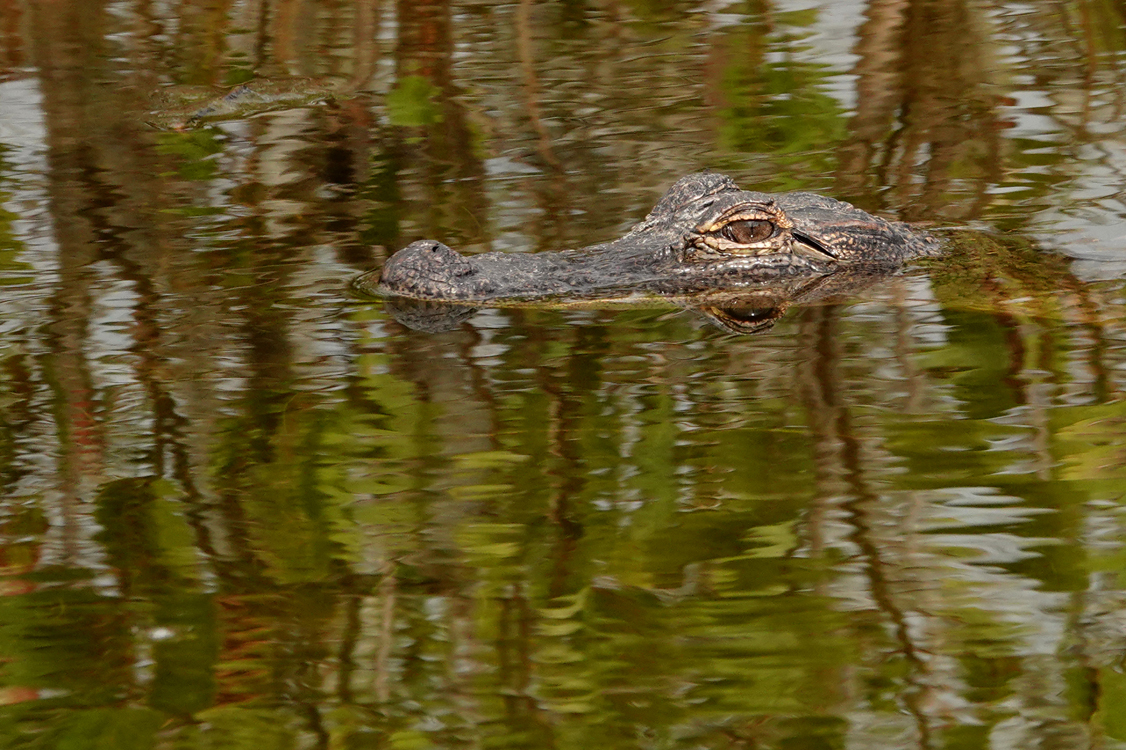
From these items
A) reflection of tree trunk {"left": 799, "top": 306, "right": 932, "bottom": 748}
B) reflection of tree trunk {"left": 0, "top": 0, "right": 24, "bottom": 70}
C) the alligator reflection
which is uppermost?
reflection of tree trunk {"left": 0, "top": 0, "right": 24, "bottom": 70}

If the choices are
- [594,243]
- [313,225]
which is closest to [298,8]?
[313,225]

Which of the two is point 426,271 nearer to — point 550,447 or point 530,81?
point 550,447

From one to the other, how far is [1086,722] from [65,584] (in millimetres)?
2261

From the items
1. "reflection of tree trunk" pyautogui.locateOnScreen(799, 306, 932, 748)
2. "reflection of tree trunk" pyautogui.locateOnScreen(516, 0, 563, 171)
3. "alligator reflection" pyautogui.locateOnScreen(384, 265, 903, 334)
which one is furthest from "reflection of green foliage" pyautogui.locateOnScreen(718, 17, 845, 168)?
"reflection of tree trunk" pyautogui.locateOnScreen(799, 306, 932, 748)

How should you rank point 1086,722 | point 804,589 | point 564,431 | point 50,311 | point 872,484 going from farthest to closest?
1. point 50,311
2. point 564,431
3. point 872,484
4. point 804,589
5. point 1086,722

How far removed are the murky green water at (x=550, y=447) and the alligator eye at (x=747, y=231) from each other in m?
0.49

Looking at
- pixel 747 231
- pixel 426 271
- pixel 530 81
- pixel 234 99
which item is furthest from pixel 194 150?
pixel 747 231

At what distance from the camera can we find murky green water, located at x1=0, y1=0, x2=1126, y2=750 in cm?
288

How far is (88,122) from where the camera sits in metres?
8.05

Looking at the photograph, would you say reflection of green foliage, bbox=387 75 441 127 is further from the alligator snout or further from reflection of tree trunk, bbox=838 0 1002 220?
the alligator snout

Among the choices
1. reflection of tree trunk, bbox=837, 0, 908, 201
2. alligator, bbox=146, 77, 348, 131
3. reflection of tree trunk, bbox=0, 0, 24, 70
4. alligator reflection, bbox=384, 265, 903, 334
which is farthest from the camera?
reflection of tree trunk, bbox=0, 0, 24, 70

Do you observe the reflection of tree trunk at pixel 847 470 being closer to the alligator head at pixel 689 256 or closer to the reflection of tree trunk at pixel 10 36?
the alligator head at pixel 689 256

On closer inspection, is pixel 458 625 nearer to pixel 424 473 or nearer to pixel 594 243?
pixel 424 473

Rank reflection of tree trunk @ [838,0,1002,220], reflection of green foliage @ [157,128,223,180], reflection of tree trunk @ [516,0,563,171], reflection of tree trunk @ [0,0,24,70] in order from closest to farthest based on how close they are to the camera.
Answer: reflection of tree trunk @ [838,0,1002,220], reflection of green foliage @ [157,128,223,180], reflection of tree trunk @ [516,0,563,171], reflection of tree trunk @ [0,0,24,70]
